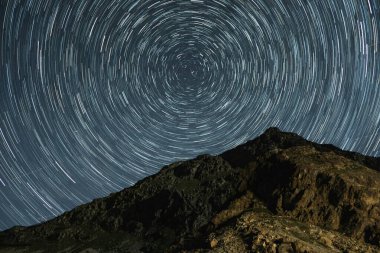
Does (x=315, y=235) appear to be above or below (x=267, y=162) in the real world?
below

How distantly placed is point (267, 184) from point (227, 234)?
16.4 m

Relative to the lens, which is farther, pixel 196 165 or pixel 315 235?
pixel 196 165

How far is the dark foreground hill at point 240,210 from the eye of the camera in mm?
30094

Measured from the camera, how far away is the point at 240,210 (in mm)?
43031

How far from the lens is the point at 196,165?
265 ft

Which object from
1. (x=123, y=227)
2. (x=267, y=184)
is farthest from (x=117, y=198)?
(x=267, y=184)

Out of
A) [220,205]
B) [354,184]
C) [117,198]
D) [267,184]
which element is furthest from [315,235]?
[117,198]

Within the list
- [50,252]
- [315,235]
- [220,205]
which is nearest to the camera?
[315,235]

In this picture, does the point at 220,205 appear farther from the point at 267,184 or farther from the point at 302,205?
the point at 302,205

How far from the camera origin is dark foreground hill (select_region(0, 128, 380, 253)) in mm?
30094

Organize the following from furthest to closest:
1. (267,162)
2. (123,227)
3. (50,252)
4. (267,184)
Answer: (123,227) < (50,252) < (267,162) < (267,184)

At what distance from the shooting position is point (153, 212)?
69312 millimetres

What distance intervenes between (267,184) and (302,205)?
7.01 meters

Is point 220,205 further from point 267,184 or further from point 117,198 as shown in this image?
point 117,198
